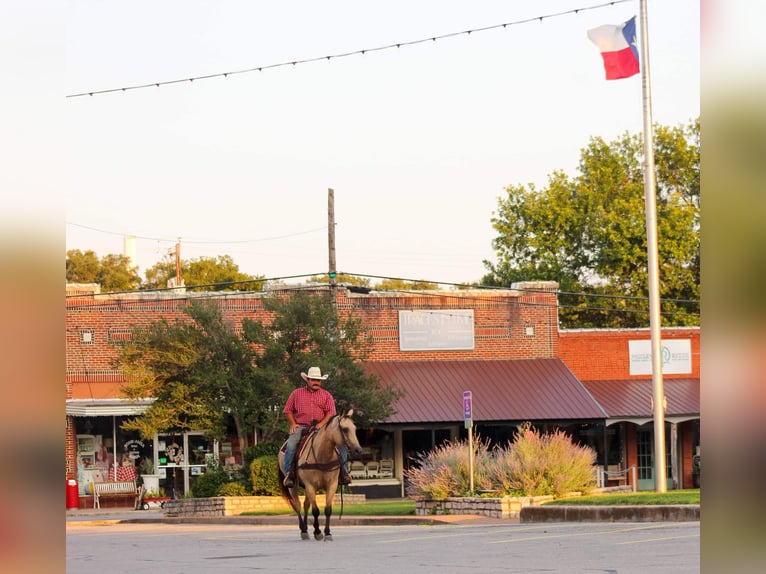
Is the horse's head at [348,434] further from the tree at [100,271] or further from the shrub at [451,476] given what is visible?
the tree at [100,271]

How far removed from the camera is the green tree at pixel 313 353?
3509 cm

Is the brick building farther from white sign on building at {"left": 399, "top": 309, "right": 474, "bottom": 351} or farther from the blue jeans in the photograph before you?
the blue jeans

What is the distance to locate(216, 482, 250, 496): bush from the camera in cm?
3291

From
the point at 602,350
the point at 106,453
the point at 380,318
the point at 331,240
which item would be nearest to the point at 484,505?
the point at 331,240

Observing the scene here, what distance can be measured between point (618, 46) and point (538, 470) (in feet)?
33.6

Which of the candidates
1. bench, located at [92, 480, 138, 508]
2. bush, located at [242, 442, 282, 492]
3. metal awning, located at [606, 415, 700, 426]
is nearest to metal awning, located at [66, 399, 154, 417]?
bench, located at [92, 480, 138, 508]

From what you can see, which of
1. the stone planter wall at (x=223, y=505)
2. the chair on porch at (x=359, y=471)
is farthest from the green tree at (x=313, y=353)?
the chair on porch at (x=359, y=471)

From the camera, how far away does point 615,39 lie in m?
29.2

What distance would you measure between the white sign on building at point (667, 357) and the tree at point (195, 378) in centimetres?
1740

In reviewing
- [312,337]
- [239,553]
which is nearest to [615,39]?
[312,337]

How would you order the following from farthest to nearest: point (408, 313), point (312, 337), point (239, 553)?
point (408, 313)
point (312, 337)
point (239, 553)
